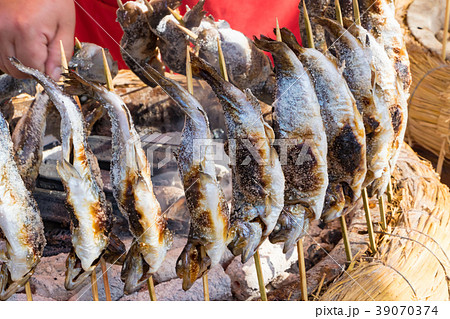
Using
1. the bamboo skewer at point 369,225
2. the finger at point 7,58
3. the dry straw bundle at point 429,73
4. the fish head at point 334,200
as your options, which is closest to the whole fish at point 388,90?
the bamboo skewer at point 369,225

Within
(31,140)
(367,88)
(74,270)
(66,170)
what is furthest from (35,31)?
(367,88)

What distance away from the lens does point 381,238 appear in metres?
2.30

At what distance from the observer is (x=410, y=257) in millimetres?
2094

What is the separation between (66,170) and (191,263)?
1.59 feet

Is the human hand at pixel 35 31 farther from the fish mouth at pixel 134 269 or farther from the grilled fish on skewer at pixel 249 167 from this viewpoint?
the fish mouth at pixel 134 269

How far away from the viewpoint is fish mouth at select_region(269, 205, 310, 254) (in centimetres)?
159

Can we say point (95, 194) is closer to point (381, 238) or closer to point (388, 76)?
point (388, 76)

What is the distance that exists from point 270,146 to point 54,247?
1.39m

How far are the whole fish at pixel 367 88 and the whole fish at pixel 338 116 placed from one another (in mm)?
151

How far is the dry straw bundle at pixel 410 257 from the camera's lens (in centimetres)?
193

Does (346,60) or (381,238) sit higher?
(346,60)

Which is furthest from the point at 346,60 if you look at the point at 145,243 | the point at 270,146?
the point at 145,243
